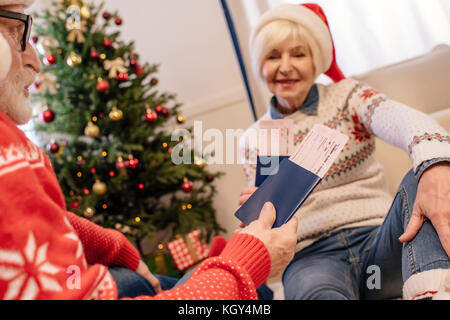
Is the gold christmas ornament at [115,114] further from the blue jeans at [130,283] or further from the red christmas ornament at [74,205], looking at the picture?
the blue jeans at [130,283]

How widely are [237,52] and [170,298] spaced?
6.59ft

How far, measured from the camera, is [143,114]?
1.98m

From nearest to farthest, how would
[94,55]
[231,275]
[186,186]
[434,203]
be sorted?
[231,275] < [434,203] < [94,55] < [186,186]

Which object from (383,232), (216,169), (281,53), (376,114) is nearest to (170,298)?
(383,232)

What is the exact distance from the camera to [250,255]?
2.03 ft

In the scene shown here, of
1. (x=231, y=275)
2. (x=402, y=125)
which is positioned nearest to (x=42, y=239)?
(x=231, y=275)

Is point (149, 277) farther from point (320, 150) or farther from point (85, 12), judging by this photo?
point (85, 12)

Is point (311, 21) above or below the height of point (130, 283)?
above

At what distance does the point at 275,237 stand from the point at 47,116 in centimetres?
156

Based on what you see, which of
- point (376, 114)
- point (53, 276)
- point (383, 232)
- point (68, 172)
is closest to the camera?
point (53, 276)

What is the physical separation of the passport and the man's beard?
1.53ft

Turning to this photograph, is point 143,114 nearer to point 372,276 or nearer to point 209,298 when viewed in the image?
point 372,276

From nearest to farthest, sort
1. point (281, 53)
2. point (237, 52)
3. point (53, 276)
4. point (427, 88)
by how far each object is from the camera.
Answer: point (53, 276)
point (281, 53)
point (427, 88)
point (237, 52)

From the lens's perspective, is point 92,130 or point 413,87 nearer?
point 413,87
